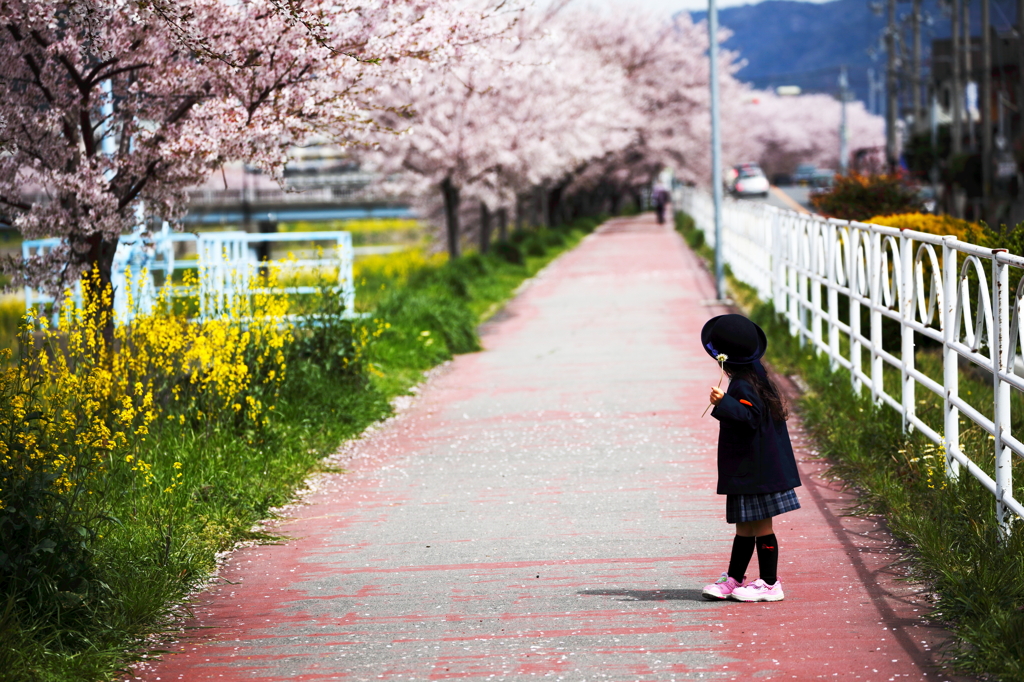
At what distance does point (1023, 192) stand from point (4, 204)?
31698 mm

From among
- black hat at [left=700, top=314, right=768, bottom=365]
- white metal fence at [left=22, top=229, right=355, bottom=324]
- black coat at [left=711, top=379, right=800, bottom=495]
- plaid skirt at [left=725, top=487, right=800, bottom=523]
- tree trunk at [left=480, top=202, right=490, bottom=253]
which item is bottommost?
plaid skirt at [left=725, top=487, right=800, bottom=523]

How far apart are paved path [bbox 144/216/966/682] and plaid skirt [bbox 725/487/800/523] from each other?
0.36 m

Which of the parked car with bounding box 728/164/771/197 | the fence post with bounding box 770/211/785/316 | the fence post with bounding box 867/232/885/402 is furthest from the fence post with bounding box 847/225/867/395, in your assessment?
the parked car with bounding box 728/164/771/197

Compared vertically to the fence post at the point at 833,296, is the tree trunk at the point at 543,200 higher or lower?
higher

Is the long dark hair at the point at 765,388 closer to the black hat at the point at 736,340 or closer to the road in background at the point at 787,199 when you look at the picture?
the black hat at the point at 736,340

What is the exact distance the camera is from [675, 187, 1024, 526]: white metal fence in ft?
18.0

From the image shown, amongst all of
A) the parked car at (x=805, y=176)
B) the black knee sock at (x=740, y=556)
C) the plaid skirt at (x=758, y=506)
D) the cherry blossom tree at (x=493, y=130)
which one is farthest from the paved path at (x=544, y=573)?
the parked car at (x=805, y=176)

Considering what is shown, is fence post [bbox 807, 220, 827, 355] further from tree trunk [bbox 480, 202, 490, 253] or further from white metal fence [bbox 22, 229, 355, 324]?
tree trunk [bbox 480, 202, 490, 253]

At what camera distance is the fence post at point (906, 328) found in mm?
7621

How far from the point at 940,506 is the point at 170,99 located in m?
5.56

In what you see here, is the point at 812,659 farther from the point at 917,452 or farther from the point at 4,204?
the point at 4,204

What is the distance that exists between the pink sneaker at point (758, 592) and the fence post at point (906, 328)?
9.03 feet

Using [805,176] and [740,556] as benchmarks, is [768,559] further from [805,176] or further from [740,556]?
[805,176]

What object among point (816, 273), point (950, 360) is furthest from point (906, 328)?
point (816, 273)
